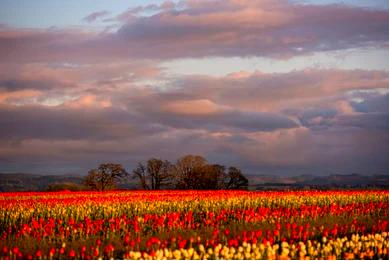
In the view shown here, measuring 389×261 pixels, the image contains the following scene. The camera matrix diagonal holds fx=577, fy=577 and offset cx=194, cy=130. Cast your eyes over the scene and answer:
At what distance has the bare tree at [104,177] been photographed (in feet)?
193

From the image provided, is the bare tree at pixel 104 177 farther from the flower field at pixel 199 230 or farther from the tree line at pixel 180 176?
the flower field at pixel 199 230

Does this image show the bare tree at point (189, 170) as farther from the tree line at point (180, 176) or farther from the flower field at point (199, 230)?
the flower field at point (199, 230)

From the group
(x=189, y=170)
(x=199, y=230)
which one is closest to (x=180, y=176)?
(x=189, y=170)

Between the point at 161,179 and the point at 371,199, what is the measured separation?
29576mm

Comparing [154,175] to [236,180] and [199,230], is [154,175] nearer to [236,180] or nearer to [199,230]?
[236,180]

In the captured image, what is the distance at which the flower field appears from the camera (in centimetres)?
1543

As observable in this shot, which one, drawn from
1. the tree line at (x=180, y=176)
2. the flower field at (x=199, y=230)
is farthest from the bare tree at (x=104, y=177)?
the flower field at (x=199, y=230)

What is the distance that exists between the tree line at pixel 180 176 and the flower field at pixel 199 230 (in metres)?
25.0

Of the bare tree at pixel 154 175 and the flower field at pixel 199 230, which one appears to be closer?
the flower field at pixel 199 230

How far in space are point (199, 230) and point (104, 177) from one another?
40.1 m

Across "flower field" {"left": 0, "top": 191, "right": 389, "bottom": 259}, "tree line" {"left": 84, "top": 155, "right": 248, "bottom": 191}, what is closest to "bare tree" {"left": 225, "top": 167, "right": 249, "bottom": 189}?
"tree line" {"left": 84, "top": 155, "right": 248, "bottom": 191}

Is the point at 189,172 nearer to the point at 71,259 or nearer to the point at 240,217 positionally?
the point at 240,217

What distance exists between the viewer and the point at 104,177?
59.8m

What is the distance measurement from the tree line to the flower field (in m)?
25.0
